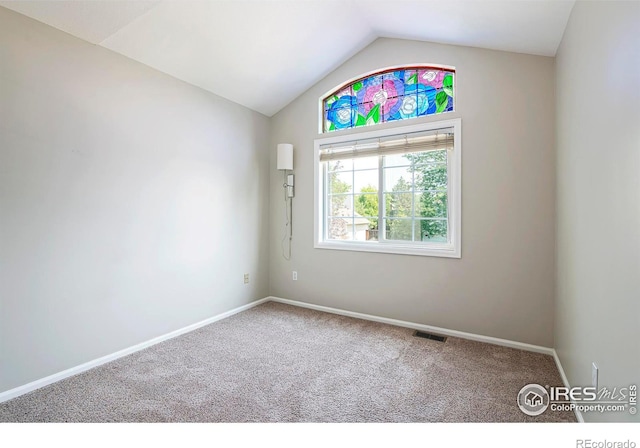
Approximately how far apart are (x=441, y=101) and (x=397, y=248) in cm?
150

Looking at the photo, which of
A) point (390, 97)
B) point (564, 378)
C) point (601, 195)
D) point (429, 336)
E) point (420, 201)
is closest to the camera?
point (601, 195)

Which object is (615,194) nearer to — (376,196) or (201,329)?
(376,196)

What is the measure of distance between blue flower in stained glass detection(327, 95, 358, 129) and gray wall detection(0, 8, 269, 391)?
1149 mm

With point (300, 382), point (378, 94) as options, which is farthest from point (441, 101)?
point (300, 382)

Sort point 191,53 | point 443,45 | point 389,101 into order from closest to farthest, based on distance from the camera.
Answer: point 191,53 < point 443,45 < point 389,101

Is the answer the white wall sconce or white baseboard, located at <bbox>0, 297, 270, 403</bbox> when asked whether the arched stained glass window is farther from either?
white baseboard, located at <bbox>0, 297, 270, 403</bbox>

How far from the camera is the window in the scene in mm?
2957

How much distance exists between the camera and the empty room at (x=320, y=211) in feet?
5.55

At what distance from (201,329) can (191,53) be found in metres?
2.56

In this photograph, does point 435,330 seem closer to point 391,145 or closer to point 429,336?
point 429,336

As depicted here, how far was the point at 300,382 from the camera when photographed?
207 centimetres

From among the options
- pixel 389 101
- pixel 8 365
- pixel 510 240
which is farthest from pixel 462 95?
pixel 8 365

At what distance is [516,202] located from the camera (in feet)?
8.45

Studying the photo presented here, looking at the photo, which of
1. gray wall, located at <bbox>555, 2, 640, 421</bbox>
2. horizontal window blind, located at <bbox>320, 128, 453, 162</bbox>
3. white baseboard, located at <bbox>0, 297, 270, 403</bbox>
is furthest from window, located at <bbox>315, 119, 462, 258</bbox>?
white baseboard, located at <bbox>0, 297, 270, 403</bbox>
